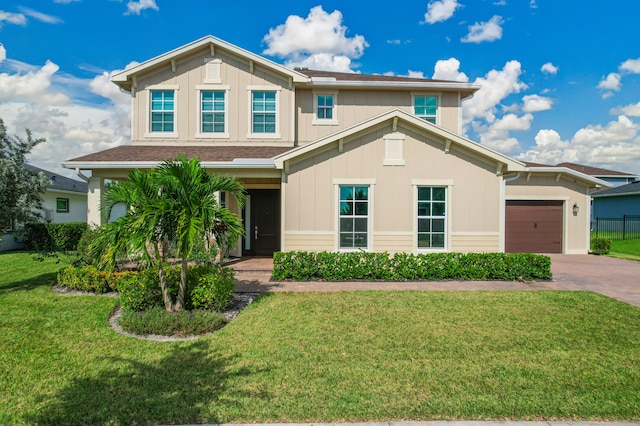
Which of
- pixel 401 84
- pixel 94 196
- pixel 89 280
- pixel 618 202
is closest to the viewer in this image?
pixel 89 280

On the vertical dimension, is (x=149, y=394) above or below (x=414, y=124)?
below

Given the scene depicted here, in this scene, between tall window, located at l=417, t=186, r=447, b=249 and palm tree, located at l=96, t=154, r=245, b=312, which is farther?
tall window, located at l=417, t=186, r=447, b=249

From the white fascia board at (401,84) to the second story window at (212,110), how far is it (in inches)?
139

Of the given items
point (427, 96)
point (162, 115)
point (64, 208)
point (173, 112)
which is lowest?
point (64, 208)

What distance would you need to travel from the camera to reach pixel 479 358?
15.8ft

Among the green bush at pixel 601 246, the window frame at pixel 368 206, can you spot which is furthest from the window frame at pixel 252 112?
the green bush at pixel 601 246

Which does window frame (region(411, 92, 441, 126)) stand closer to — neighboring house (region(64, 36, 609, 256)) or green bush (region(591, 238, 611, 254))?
neighboring house (region(64, 36, 609, 256))

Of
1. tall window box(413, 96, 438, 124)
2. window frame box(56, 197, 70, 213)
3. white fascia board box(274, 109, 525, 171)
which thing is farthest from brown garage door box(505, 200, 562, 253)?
window frame box(56, 197, 70, 213)

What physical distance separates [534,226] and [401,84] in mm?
8577

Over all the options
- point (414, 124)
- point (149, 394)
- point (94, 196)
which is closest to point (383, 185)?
point (414, 124)

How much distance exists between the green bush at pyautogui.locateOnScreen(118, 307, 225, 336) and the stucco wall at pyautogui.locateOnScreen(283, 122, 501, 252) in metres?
4.77

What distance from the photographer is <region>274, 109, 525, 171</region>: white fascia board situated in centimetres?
1005

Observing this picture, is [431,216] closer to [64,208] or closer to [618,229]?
[64,208]

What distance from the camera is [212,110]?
527 inches
